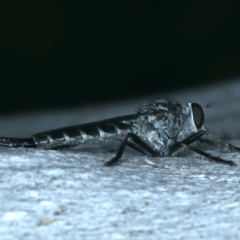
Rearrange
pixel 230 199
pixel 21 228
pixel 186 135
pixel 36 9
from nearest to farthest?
pixel 21 228 → pixel 230 199 → pixel 186 135 → pixel 36 9

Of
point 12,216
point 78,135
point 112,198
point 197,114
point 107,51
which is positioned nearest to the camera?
point 12,216

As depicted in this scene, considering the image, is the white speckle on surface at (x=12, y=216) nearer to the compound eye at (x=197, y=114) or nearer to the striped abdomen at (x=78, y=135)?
the striped abdomen at (x=78, y=135)

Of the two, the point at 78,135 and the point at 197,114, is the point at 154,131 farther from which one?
the point at 78,135

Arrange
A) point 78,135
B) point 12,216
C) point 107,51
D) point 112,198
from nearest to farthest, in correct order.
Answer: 1. point 12,216
2. point 112,198
3. point 78,135
4. point 107,51

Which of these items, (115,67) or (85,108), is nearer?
(85,108)

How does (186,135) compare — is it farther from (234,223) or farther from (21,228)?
(21,228)

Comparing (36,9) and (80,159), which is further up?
(36,9)

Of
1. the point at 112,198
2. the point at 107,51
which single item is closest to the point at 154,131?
the point at 112,198

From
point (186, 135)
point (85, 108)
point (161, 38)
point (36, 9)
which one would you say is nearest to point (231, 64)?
point (161, 38)
